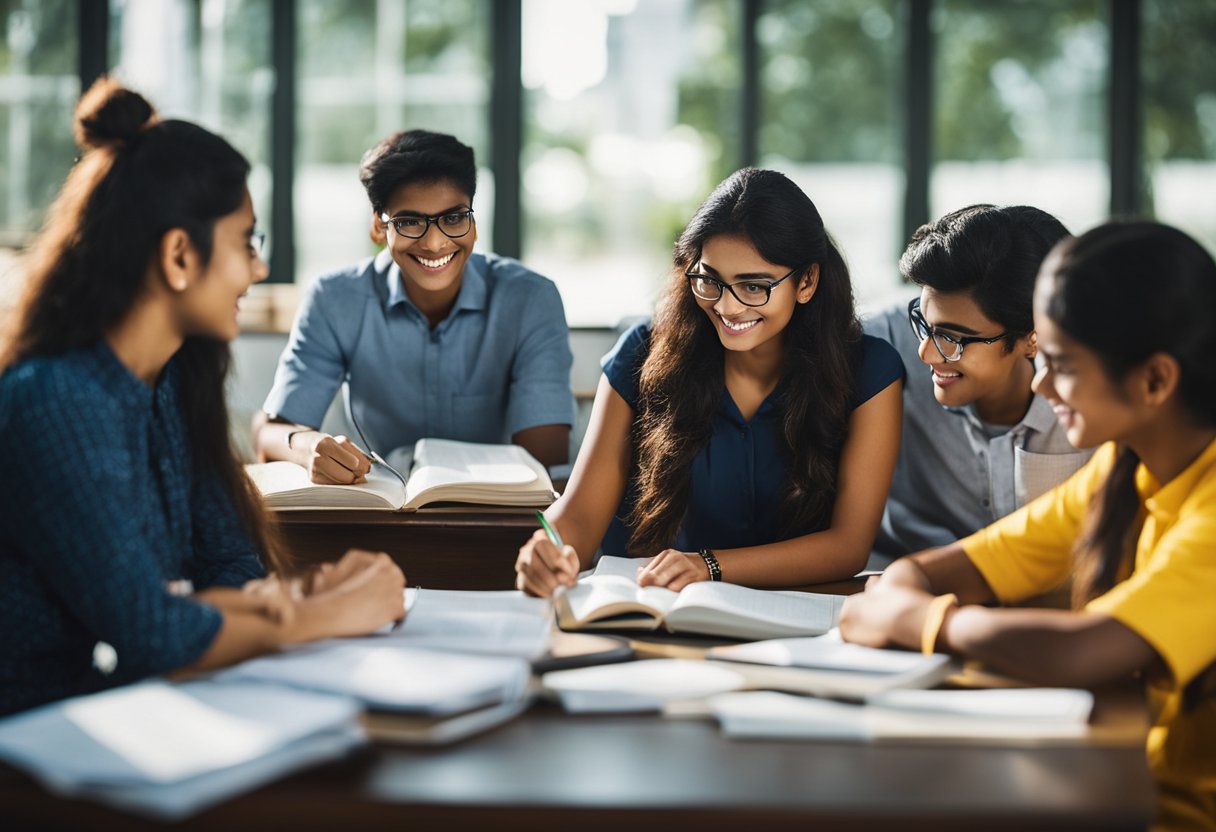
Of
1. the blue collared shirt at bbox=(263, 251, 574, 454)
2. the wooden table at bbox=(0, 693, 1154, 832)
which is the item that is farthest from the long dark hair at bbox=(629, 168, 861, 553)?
the wooden table at bbox=(0, 693, 1154, 832)

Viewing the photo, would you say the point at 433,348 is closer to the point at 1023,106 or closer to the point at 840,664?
the point at 840,664

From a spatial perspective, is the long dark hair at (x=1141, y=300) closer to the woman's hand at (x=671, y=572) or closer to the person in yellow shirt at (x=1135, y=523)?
the person in yellow shirt at (x=1135, y=523)

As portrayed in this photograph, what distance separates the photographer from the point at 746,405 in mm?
2246

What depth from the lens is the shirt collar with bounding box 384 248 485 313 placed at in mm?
2947

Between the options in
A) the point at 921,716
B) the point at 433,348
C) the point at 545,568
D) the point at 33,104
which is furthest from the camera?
the point at 33,104

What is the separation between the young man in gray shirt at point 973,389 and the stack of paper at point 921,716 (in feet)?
3.14

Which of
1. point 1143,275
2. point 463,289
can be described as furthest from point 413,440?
point 1143,275

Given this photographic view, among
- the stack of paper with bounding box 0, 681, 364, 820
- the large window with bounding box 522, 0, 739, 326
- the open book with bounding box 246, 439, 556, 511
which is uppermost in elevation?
the large window with bounding box 522, 0, 739, 326

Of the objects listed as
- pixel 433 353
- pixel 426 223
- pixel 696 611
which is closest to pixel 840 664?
pixel 696 611

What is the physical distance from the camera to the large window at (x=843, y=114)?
19.2ft

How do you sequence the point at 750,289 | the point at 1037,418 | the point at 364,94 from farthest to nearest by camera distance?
the point at 364,94
the point at 1037,418
the point at 750,289

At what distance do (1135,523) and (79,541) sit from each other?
1148mm

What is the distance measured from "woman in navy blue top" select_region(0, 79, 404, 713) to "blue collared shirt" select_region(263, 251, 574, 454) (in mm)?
1311

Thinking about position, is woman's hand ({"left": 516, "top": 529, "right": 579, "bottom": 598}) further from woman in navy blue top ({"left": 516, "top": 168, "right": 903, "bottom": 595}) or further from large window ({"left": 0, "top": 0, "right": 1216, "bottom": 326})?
large window ({"left": 0, "top": 0, "right": 1216, "bottom": 326})
